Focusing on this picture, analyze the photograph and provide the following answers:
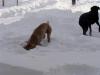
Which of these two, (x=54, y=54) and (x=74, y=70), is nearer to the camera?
(x=74, y=70)

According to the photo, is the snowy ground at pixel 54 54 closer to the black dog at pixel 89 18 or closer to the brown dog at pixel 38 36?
the brown dog at pixel 38 36

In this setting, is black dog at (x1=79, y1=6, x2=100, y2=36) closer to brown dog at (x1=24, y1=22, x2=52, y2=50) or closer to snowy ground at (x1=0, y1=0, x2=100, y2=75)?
snowy ground at (x1=0, y1=0, x2=100, y2=75)

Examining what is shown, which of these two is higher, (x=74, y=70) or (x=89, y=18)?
(x=89, y=18)

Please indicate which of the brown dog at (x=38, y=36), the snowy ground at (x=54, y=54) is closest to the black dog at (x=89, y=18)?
the snowy ground at (x=54, y=54)

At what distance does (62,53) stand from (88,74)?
4.97 feet

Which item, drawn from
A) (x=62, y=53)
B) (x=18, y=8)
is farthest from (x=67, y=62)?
(x=18, y=8)

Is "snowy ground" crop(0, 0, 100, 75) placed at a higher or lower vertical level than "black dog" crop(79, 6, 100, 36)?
lower

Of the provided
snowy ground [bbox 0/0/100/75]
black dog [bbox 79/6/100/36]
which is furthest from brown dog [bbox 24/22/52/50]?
black dog [bbox 79/6/100/36]

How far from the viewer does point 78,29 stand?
12.8 m

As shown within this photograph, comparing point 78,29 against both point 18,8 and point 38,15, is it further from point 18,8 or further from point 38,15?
point 18,8

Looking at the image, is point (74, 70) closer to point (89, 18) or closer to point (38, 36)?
point (38, 36)

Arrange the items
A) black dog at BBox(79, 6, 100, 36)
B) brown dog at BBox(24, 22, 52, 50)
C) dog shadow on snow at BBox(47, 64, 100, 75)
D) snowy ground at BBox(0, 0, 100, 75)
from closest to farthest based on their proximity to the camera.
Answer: dog shadow on snow at BBox(47, 64, 100, 75) → snowy ground at BBox(0, 0, 100, 75) → brown dog at BBox(24, 22, 52, 50) → black dog at BBox(79, 6, 100, 36)

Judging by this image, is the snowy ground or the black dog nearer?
the snowy ground

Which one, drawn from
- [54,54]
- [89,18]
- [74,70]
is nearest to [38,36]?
[54,54]
